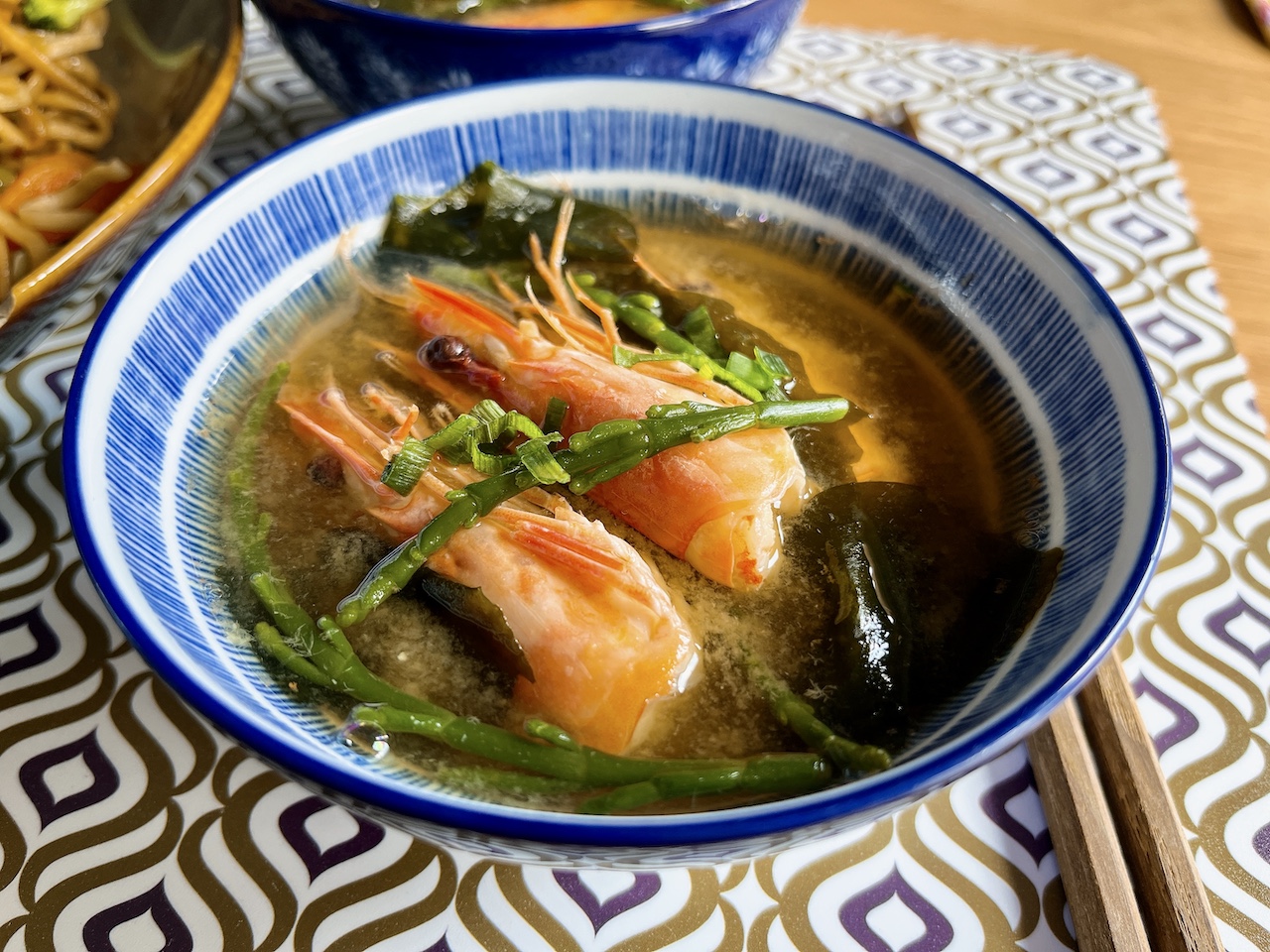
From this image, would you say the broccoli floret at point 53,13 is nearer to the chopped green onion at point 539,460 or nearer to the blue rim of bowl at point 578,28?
the blue rim of bowl at point 578,28

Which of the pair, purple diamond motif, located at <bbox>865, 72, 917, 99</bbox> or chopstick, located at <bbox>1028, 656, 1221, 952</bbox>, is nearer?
chopstick, located at <bbox>1028, 656, 1221, 952</bbox>

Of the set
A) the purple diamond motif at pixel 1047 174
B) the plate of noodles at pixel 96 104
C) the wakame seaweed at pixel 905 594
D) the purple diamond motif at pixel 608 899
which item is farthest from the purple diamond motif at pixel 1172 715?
the plate of noodles at pixel 96 104

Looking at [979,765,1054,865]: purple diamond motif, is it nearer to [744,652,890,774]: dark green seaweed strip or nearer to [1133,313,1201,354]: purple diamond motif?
[744,652,890,774]: dark green seaweed strip

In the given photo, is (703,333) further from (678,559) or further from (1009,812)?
(1009,812)

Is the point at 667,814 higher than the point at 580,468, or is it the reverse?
the point at 580,468

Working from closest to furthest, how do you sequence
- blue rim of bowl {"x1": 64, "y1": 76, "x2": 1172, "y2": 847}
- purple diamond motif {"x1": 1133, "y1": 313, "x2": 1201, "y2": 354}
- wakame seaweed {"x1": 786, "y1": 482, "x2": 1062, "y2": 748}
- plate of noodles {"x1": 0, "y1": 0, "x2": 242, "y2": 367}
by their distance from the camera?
blue rim of bowl {"x1": 64, "y1": 76, "x2": 1172, "y2": 847} → wakame seaweed {"x1": 786, "y1": 482, "x2": 1062, "y2": 748} → plate of noodles {"x1": 0, "y1": 0, "x2": 242, "y2": 367} → purple diamond motif {"x1": 1133, "y1": 313, "x2": 1201, "y2": 354}

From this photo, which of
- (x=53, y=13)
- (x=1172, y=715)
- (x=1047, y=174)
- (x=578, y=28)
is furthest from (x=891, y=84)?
(x=53, y=13)

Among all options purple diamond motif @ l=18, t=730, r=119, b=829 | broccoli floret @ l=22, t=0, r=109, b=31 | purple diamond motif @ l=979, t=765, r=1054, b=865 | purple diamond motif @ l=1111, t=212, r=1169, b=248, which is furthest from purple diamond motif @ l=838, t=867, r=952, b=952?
broccoli floret @ l=22, t=0, r=109, b=31
